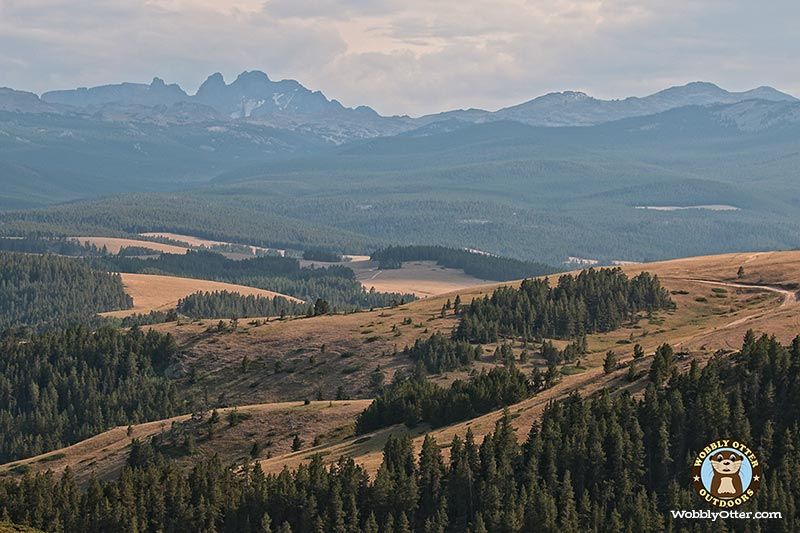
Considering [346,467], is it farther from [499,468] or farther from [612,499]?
[612,499]

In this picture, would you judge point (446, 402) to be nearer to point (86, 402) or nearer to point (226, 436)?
point (226, 436)

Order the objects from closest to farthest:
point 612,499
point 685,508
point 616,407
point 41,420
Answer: point 685,508 → point 612,499 → point 616,407 → point 41,420

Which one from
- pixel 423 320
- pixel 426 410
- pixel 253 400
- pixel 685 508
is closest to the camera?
pixel 685 508

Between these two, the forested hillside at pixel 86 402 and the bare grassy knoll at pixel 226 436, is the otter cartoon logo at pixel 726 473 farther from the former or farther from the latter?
the forested hillside at pixel 86 402

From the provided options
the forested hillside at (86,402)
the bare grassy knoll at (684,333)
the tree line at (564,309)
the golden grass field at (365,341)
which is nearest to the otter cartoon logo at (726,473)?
the bare grassy knoll at (684,333)

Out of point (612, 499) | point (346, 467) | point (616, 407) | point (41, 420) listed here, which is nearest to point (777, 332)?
point (616, 407)

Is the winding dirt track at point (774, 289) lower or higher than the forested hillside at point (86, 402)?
higher

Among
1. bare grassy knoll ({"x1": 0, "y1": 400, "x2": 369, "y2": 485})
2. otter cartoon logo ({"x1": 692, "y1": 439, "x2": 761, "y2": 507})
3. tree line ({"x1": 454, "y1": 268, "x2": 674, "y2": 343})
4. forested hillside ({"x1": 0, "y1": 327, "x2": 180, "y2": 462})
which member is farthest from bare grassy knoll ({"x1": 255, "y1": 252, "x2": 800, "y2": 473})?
forested hillside ({"x1": 0, "y1": 327, "x2": 180, "y2": 462})
